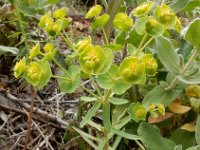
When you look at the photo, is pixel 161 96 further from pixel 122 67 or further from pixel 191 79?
pixel 122 67

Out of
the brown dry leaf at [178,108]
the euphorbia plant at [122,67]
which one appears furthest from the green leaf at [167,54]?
the brown dry leaf at [178,108]

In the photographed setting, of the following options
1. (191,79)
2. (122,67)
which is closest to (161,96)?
(191,79)


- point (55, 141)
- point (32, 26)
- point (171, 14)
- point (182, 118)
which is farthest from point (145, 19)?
point (32, 26)

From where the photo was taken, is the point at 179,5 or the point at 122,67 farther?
the point at 179,5

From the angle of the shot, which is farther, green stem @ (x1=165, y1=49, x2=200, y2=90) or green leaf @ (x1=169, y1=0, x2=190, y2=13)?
green leaf @ (x1=169, y1=0, x2=190, y2=13)

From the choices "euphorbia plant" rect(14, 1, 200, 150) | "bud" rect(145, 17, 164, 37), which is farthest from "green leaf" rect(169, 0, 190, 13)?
"bud" rect(145, 17, 164, 37)

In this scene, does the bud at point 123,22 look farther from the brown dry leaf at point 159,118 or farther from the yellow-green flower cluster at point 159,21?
the brown dry leaf at point 159,118

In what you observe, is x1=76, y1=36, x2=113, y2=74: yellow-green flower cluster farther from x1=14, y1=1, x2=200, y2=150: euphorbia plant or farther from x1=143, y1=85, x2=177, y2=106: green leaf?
x1=143, y1=85, x2=177, y2=106: green leaf
